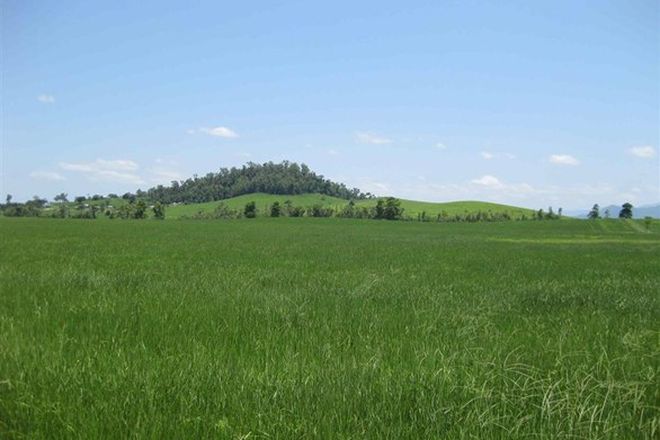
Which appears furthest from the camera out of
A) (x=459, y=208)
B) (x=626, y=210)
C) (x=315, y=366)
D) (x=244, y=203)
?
(x=244, y=203)

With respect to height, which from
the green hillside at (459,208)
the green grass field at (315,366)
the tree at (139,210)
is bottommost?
the green grass field at (315,366)

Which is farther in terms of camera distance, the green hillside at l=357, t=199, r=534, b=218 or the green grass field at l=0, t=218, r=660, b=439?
the green hillside at l=357, t=199, r=534, b=218

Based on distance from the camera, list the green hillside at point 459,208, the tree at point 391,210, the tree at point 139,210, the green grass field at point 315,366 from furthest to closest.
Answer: the green hillside at point 459,208 < the tree at point 139,210 < the tree at point 391,210 < the green grass field at point 315,366

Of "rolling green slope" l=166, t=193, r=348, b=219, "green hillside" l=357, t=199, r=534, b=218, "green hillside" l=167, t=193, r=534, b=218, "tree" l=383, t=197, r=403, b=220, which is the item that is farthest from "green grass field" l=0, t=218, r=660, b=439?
"rolling green slope" l=166, t=193, r=348, b=219

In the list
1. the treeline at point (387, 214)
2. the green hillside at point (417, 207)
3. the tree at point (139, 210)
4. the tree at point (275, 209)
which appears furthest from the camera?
the green hillside at point (417, 207)

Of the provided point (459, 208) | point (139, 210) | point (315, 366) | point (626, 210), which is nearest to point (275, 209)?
point (139, 210)

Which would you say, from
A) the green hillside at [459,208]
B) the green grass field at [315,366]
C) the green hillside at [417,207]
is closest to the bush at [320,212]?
the green hillside at [417,207]

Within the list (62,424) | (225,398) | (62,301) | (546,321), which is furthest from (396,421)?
(62,301)

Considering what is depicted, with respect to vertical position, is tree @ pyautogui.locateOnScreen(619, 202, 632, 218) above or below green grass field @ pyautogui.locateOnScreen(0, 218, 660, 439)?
above

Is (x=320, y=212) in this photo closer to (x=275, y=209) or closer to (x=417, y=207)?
(x=275, y=209)

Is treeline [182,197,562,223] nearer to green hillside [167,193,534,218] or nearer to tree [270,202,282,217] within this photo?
tree [270,202,282,217]

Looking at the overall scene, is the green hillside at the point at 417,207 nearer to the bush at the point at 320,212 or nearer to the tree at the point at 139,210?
the bush at the point at 320,212

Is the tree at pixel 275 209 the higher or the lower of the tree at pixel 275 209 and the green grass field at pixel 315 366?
the higher

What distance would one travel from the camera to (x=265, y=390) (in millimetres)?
3959
